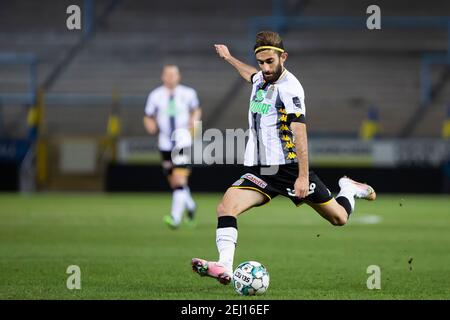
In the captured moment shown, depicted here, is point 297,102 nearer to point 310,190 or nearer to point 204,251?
point 310,190

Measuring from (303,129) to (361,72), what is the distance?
21541 millimetres

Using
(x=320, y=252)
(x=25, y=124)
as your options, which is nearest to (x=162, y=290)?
(x=320, y=252)

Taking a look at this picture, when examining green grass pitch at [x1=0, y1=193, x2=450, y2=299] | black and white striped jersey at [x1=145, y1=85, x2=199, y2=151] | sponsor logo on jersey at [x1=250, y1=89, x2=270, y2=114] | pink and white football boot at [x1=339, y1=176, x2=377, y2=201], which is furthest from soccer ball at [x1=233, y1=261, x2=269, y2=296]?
black and white striped jersey at [x1=145, y1=85, x2=199, y2=151]

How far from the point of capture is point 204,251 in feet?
38.3

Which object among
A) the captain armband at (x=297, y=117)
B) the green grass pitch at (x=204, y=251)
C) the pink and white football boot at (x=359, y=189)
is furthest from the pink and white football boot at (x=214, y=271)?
the pink and white football boot at (x=359, y=189)

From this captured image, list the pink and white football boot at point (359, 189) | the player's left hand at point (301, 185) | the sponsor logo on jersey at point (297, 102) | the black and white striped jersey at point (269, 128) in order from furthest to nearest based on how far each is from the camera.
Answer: the pink and white football boot at point (359, 189), the black and white striped jersey at point (269, 128), the sponsor logo on jersey at point (297, 102), the player's left hand at point (301, 185)

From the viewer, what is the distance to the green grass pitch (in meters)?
8.32

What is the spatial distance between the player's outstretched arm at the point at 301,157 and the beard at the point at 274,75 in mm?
427

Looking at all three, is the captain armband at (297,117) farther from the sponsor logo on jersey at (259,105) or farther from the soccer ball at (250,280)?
the soccer ball at (250,280)

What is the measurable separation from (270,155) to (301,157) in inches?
17.2

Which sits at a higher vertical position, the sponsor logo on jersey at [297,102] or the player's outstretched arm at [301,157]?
the sponsor logo on jersey at [297,102]

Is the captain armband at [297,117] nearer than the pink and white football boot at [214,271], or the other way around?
the pink and white football boot at [214,271]

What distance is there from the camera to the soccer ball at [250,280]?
793 cm
